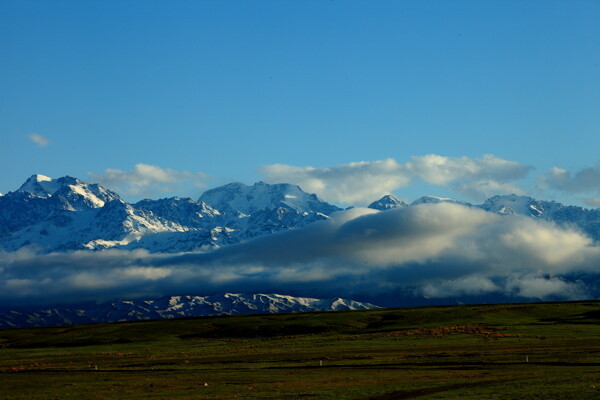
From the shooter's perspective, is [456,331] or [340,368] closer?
[340,368]

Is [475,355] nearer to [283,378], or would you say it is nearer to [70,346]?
[283,378]

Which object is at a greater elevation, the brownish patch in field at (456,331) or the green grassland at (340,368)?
the brownish patch in field at (456,331)

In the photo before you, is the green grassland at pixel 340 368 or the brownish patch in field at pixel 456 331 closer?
the green grassland at pixel 340 368

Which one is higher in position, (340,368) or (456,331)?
(456,331)

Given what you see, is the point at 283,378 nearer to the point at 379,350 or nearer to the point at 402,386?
the point at 402,386

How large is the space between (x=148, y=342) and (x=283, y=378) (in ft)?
344

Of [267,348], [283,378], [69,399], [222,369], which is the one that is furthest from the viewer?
[267,348]

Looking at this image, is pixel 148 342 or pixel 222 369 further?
pixel 148 342

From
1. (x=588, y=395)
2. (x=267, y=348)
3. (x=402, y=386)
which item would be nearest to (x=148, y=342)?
(x=267, y=348)

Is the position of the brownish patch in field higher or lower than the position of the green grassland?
higher

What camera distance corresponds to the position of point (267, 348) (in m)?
153

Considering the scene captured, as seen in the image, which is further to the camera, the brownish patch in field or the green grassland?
the brownish patch in field

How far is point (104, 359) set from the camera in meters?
137

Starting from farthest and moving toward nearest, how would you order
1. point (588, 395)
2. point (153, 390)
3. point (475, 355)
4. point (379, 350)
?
1. point (379, 350)
2. point (475, 355)
3. point (153, 390)
4. point (588, 395)
